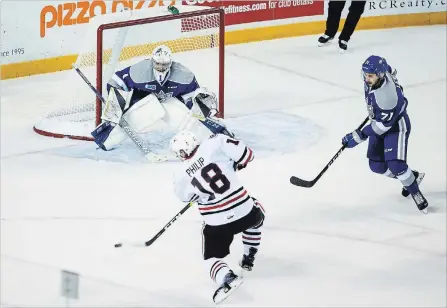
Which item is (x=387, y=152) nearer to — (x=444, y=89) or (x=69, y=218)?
(x=69, y=218)

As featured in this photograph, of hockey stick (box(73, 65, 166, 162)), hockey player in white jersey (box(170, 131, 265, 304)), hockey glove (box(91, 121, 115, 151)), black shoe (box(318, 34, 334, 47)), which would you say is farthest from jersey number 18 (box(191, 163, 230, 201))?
black shoe (box(318, 34, 334, 47))

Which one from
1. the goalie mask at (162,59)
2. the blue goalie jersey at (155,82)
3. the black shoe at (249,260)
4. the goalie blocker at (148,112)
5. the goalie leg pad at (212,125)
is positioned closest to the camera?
the black shoe at (249,260)

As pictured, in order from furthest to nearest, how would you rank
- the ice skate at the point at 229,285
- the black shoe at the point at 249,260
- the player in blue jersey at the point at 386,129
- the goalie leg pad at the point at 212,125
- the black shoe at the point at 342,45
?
the black shoe at the point at 342,45
the goalie leg pad at the point at 212,125
the player in blue jersey at the point at 386,129
the black shoe at the point at 249,260
the ice skate at the point at 229,285

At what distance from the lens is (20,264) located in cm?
504

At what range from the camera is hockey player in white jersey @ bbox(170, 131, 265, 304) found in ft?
14.5

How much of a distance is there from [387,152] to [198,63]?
4.26 feet

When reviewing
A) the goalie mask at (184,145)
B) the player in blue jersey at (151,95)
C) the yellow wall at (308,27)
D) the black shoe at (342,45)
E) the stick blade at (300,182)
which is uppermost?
the goalie mask at (184,145)

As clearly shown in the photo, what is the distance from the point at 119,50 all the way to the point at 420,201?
1369 mm

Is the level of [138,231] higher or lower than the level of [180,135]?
lower

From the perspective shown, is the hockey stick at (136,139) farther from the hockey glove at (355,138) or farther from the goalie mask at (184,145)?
the goalie mask at (184,145)

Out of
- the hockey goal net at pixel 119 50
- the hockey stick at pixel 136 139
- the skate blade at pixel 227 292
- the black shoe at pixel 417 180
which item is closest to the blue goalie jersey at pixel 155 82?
the hockey stick at pixel 136 139

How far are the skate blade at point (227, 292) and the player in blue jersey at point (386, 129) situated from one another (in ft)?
2.47

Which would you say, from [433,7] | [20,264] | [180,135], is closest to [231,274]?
[180,135]

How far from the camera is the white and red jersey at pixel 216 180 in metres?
4.43
